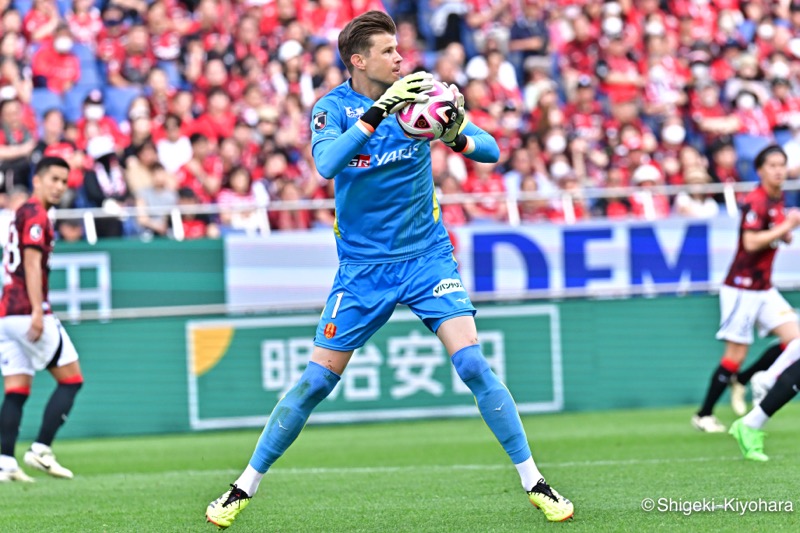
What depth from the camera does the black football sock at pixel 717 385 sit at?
39.8 feet

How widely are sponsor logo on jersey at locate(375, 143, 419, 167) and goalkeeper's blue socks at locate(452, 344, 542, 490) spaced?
41.8 inches

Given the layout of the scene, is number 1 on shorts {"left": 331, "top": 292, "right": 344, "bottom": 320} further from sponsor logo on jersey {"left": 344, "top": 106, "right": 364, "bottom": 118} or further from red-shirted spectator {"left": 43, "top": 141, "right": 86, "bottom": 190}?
red-shirted spectator {"left": 43, "top": 141, "right": 86, "bottom": 190}

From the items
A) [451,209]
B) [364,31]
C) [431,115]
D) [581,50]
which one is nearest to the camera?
[431,115]

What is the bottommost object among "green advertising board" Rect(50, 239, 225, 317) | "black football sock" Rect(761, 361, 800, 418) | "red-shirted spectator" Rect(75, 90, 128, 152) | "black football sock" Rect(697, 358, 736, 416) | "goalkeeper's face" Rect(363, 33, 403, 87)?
"black football sock" Rect(697, 358, 736, 416)

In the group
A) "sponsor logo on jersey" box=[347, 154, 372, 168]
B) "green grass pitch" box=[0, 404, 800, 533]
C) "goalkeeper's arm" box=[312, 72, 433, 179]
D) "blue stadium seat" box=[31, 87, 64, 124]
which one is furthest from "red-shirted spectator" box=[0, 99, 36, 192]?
"goalkeeper's arm" box=[312, 72, 433, 179]

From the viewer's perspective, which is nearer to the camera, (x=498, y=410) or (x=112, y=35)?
(x=498, y=410)

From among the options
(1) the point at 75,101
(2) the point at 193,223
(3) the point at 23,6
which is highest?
(3) the point at 23,6

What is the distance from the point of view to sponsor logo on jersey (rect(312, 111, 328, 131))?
22.2 ft

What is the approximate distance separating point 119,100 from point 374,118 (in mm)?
12173

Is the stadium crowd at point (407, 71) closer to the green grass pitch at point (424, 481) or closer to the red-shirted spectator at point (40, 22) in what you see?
the red-shirted spectator at point (40, 22)

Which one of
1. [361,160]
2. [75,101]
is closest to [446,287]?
[361,160]

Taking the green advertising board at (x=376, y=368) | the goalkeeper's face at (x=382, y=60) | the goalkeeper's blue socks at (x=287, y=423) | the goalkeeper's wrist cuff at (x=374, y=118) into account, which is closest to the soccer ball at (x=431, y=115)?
the goalkeeper's wrist cuff at (x=374, y=118)

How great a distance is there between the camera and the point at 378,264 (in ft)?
22.8

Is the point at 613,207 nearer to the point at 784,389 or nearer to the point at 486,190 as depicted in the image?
the point at 486,190
